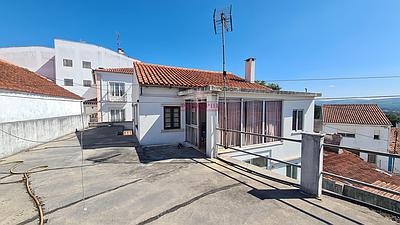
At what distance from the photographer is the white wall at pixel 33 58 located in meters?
24.8

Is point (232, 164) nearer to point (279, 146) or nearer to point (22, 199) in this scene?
point (279, 146)

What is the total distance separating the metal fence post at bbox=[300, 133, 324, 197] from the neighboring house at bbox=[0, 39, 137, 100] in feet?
93.5

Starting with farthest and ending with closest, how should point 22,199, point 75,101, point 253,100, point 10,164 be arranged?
point 75,101 < point 253,100 < point 10,164 < point 22,199

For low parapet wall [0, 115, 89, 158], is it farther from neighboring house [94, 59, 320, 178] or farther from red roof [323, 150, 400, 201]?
red roof [323, 150, 400, 201]

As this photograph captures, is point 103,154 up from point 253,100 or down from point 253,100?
down

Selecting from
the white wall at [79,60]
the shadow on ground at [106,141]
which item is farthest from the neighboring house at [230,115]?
the white wall at [79,60]

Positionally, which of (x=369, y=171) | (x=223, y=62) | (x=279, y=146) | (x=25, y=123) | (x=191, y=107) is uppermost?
(x=223, y=62)

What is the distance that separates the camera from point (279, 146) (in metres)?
9.04

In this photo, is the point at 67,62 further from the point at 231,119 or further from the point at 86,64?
the point at 231,119

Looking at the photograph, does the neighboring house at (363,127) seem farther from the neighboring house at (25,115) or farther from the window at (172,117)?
the neighboring house at (25,115)

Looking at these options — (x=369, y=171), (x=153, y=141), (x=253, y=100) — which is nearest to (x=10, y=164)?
(x=153, y=141)

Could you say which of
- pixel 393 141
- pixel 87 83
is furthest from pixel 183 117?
pixel 393 141

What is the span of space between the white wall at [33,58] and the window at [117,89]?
12.2 metres

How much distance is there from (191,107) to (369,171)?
1049 cm
